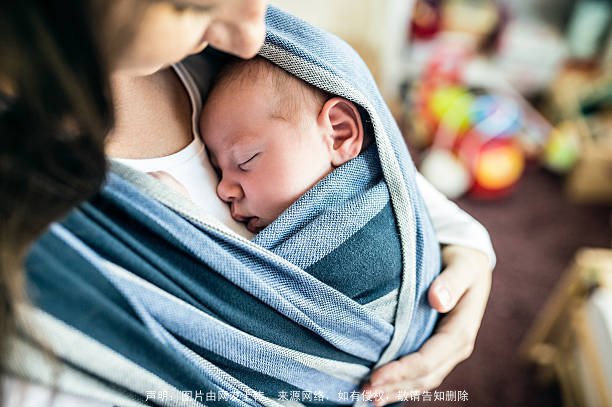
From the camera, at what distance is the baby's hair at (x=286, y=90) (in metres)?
0.75

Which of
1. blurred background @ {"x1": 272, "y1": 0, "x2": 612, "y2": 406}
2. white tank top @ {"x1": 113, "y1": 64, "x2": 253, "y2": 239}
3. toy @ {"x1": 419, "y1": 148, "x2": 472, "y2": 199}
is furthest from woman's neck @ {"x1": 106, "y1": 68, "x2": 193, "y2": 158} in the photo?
toy @ {"x1": 419, "y1": 148, "x2": 472, "y2": 199}

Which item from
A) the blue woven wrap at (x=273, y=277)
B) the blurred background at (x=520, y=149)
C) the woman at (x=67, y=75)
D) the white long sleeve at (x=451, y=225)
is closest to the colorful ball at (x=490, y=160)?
the blurred background at (x=520, y=149)

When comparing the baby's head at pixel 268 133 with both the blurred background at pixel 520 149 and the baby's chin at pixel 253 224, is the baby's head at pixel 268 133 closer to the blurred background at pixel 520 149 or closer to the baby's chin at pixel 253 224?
the baby's chin at pixel 253 224

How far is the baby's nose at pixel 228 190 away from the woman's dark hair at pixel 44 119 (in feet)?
0.97

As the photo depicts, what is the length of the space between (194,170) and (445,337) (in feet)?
1.51

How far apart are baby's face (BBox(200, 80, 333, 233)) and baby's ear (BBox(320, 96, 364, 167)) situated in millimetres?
24

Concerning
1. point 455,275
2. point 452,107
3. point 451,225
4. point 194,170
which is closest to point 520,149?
point 452,107

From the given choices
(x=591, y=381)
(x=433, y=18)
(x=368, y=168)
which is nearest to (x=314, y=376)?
(x=368, y=168)

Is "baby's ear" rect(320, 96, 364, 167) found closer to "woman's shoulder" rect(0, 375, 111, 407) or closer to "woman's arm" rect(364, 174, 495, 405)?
"woman's arm" rect(364, 174, 495, 405)

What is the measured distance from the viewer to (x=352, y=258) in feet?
2.31

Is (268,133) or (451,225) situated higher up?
(268,133)

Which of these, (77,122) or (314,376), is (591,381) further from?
(77,122)

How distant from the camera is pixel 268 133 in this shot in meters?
0.77

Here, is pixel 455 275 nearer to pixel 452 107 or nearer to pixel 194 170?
pixel 194 170
